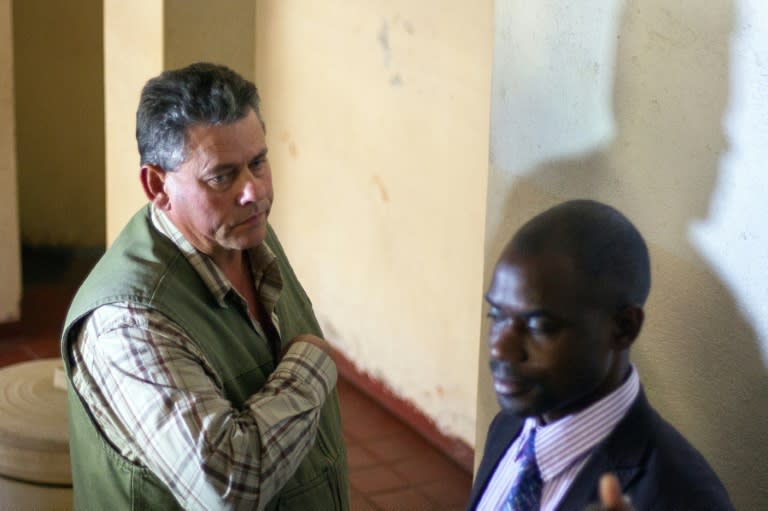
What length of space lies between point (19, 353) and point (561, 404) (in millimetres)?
4631

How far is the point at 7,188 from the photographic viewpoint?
561cm

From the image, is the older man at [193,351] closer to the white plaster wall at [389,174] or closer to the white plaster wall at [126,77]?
the white plaster wall at [389,174]

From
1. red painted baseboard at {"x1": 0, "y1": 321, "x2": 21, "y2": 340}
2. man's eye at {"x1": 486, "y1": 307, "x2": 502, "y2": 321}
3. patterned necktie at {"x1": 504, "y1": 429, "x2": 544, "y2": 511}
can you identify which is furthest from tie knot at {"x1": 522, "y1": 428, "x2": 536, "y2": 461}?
red painted baseboard at {"x1": 0, "y1": 321, "x2": 21, "y2": 340}

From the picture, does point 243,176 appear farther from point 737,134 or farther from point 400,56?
point 400,56

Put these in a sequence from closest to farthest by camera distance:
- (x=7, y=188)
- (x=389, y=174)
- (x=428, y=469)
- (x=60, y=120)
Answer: (x=428, y=469) < (x=389, y=174) < (x=7, y=188) < (x=60, y=120)

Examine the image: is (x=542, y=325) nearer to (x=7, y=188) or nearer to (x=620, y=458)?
(x=620, y=458)

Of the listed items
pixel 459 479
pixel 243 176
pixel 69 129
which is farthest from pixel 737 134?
pixel 69 129

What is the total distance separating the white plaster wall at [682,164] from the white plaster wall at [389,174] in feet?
6.10

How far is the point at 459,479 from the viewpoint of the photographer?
13.9 feet

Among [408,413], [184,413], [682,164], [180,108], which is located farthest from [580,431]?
[408,413]

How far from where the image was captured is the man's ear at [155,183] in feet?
7.58

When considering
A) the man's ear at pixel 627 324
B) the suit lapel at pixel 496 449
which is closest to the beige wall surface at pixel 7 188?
the suit lapel at pixel 496 449

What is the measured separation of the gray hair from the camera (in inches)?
87.9

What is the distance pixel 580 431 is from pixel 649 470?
120 mm
